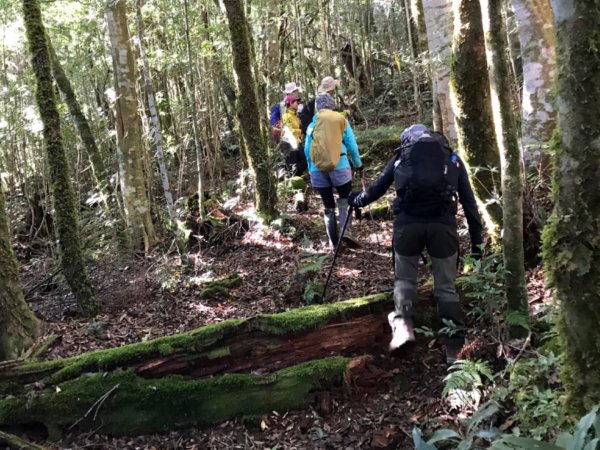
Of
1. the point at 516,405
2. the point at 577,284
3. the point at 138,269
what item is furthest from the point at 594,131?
the point at 138,269

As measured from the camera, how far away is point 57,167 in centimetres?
709

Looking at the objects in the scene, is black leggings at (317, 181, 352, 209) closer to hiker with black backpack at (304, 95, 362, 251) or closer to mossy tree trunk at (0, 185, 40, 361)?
hiker with black backpack at (304, 95, 362, 251)

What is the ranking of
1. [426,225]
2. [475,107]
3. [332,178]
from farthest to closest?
[332,178] → [475,107] → [426,225]

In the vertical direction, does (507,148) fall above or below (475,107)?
below

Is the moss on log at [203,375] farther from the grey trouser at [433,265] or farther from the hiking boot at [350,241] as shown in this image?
the hiking boot at [350,241]

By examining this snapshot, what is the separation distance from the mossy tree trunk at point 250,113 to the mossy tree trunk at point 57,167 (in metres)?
3.27

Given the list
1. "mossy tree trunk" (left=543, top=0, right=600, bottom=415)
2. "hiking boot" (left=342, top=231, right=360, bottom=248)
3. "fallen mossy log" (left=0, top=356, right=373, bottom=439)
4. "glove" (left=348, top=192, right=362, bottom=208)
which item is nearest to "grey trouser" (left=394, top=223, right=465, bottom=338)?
"glove" (left=348, top=192, right=362, bottom=208)

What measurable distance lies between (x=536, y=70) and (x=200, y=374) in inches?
217

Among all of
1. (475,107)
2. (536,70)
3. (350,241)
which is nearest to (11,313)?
(350,241)

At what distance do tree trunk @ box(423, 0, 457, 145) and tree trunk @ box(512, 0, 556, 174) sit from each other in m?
1.31

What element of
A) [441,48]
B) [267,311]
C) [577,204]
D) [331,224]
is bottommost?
[267,311]

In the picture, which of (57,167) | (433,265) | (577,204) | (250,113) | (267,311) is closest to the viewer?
(577,204)

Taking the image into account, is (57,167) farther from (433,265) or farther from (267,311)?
(433,265)

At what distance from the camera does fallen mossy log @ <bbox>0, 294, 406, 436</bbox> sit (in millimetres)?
4684
